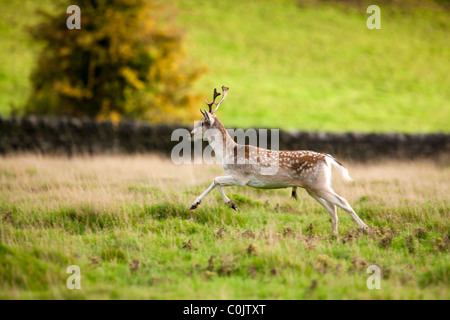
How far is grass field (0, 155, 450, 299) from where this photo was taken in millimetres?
6273

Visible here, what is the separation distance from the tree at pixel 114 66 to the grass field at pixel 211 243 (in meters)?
13.2

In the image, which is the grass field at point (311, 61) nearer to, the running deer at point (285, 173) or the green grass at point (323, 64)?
the green grass at point (323, 64)

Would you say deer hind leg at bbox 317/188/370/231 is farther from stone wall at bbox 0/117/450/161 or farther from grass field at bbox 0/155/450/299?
stone wall at bbox 0/117/450/161

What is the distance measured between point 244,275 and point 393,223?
349 cm

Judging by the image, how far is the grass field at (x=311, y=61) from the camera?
35.2 meters

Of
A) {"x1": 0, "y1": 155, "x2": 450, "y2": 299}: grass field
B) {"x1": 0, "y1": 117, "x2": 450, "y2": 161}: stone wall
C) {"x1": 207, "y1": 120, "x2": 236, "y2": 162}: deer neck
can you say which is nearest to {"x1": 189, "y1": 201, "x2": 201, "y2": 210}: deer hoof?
{"x1": 0, "y1": 155, "x2": 450, "y2": 299}: grass field

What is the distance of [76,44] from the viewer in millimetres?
23562

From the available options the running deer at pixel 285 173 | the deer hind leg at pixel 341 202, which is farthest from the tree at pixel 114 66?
the deer hind leg at pixel 341 202

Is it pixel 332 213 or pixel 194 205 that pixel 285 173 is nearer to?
pixel 332 213

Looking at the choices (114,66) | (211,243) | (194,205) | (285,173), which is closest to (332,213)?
(285,173)

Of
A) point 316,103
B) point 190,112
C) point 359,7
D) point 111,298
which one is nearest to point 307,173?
point 111,298

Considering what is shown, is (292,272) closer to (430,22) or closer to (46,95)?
(46,95)

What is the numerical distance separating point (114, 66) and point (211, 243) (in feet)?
60.3

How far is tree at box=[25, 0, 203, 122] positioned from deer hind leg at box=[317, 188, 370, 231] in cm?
1693
